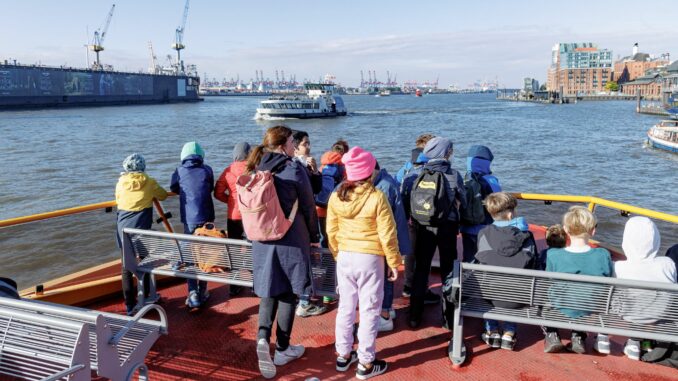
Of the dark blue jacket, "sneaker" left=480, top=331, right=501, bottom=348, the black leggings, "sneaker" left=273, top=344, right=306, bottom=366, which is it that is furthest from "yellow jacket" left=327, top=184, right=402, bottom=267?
"sneaker" left=480, top=331, right=501, bottom=348

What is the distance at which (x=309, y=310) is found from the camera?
411 cm

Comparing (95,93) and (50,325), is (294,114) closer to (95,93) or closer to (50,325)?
(95,93)

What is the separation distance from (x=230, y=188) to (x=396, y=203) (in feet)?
5.30

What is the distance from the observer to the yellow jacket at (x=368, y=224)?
9.41ft

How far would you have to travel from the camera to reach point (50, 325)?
2.28 metres

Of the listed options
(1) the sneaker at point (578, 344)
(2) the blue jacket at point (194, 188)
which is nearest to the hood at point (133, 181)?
(2) the blue jacket at point (194, 188)

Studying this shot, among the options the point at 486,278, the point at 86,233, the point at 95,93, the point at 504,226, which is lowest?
the point at 86,233

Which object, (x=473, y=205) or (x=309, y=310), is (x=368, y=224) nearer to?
(x=473, y=205)

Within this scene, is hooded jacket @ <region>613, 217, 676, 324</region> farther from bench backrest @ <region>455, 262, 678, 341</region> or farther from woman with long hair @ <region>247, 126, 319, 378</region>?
woman with long hair @ <region>247, 126, 319, 378</region>

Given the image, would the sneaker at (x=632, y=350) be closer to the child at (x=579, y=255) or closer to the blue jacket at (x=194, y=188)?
the child at (x=579, y=255)

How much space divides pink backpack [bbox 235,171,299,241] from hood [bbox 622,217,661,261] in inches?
87.1

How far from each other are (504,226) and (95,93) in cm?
9955

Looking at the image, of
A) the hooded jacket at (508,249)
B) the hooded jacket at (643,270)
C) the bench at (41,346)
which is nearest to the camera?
the bench at (41,346)

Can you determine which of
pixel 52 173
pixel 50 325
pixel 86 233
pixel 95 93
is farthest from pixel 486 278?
pixel 95 93
